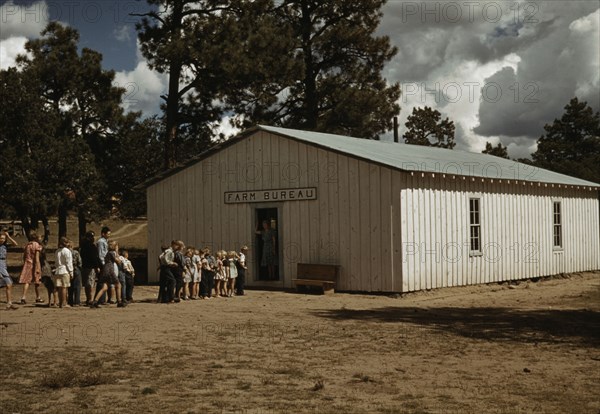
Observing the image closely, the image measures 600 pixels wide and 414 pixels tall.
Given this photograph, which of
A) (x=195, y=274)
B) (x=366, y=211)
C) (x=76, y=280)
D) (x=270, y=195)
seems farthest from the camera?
(x=270, y=195)

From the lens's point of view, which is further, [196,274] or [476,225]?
[476,225]

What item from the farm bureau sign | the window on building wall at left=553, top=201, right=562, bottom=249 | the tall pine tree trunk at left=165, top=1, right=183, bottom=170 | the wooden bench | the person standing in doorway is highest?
the tall pine tree trunk at left=165, top=1, right=183, bottom=170

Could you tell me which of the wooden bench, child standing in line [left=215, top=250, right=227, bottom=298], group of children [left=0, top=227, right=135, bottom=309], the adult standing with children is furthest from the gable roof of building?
the adult standing with children

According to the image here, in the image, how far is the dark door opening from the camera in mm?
21516

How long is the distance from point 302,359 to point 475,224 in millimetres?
12764

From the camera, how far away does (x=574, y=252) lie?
88.3ft

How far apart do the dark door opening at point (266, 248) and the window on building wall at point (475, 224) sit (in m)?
5.59

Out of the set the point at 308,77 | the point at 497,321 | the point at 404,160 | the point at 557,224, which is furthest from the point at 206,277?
the point at 308,77

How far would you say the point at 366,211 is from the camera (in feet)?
63.2

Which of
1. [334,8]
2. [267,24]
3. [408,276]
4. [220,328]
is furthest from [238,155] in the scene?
[334,8]

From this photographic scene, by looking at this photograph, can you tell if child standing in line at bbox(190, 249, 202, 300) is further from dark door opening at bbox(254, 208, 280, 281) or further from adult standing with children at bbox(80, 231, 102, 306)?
dark door opening at bbox(254, 208, 280, 281)

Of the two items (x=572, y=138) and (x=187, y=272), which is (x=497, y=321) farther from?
(x=572, y=138)

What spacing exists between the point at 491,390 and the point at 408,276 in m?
10.8

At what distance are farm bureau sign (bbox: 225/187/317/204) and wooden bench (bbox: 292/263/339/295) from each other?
190 centimetres
